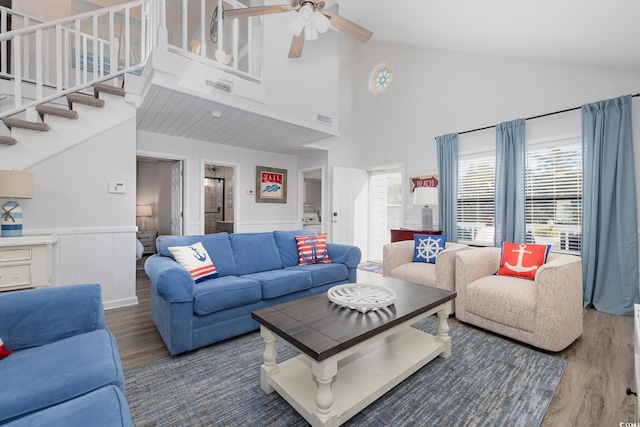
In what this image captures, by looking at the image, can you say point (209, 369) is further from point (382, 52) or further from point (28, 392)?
point (382, 52)

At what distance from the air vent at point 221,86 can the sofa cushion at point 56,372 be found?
2.60 m

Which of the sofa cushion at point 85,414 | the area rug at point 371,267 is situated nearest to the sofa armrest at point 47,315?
the sofa cushion at point 85,414

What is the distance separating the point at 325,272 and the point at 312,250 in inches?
14.5

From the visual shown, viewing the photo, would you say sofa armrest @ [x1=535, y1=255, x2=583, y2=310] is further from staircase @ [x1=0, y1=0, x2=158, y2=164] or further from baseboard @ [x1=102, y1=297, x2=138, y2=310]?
staircase @ [x1=0, y1=0, x2=158, y2=164]

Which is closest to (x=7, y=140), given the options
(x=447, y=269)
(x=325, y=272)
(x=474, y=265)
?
(x=325, y=272)

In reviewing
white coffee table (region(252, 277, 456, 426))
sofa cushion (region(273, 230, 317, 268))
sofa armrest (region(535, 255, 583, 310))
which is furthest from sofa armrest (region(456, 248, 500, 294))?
sofa cushion (region(273, 230, 317, 268))

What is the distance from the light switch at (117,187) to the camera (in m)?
3.16

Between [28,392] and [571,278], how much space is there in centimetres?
Answer: 324

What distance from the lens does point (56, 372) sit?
111cm

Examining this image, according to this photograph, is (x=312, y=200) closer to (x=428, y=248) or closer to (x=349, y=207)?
(x=349, y=207)

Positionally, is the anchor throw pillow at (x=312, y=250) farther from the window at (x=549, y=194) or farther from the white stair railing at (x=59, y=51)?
the white stair railing at (x=59, y=51)

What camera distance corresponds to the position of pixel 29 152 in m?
2.72

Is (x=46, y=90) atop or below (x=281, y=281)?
atop

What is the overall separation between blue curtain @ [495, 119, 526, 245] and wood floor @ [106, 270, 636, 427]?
1153mm
